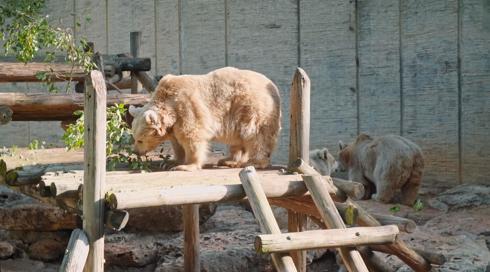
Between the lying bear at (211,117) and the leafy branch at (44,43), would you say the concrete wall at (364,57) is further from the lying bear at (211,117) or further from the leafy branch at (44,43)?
the lying bear at (211,117)

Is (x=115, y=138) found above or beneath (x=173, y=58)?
beneath

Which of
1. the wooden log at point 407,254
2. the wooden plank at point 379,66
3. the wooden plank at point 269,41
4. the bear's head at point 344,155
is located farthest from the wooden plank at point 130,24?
the wooden log at point 407,254

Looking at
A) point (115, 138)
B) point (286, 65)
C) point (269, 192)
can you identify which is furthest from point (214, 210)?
point (269, 192)

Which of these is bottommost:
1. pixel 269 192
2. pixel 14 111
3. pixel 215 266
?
pixel 215 266

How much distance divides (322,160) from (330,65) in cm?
142

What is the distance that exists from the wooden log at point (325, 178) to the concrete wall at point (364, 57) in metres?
4.69

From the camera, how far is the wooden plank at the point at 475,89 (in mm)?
11281

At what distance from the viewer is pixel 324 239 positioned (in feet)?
20.5

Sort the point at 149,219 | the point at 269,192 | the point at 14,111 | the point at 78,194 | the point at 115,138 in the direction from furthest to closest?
the point at 149,219 < the point at 14,111 < the point at 115,138 < the point at 269,192 < the point at 78,194

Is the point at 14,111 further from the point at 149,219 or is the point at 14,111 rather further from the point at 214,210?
the point at 214,210

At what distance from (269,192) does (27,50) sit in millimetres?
3732

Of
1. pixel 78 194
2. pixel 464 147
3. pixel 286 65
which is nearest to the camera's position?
pixel 78 194

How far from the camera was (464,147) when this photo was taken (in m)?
11.5

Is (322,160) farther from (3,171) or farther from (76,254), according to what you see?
(76,254)
